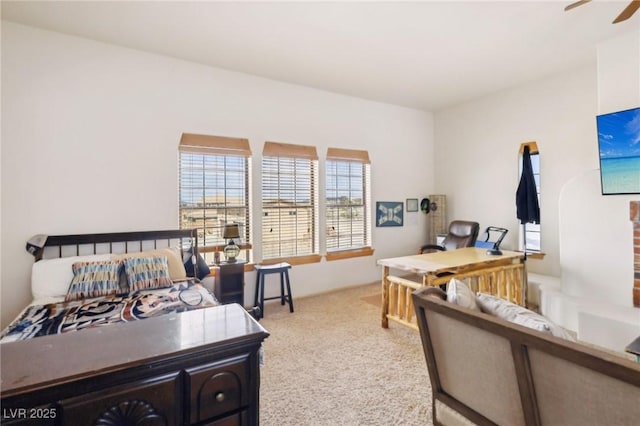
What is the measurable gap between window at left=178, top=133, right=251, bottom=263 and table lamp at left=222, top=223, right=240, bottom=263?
0.86 ft

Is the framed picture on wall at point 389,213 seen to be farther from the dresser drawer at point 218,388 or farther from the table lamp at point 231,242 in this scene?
the dresser drawer at point 218,388

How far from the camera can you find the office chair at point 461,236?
454cm

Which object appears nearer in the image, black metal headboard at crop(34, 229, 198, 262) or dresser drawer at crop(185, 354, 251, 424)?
dresser drawer at crop(185, 354, 251, 424)

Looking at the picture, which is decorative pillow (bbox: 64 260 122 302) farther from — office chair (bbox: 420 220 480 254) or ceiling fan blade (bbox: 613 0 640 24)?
ceiling fan blade (bbox: 613 0 640 24)

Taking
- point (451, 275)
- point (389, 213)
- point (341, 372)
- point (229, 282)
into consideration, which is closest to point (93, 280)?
point (229, 282)

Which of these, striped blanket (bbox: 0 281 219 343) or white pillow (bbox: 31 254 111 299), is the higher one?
white pillow (bbox: 31 254 111 299)

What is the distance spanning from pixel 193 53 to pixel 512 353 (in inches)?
157

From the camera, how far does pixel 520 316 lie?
4.50 feet

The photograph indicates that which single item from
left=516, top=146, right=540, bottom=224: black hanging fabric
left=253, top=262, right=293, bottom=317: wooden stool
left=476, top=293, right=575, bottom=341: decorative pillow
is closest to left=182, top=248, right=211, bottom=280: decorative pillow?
left=253, top=262, right=293, bottom=317: wooden stool

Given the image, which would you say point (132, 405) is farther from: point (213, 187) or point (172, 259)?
point (213, 187)

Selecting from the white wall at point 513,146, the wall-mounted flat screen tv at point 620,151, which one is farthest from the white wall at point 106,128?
the wall-mounted flat screen tv at point 620,151

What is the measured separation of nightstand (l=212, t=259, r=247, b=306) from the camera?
11.8ft

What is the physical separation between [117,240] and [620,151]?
203 inches

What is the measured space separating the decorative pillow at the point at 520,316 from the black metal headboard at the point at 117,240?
3075 mm
